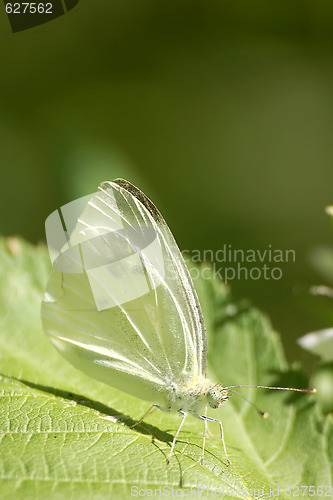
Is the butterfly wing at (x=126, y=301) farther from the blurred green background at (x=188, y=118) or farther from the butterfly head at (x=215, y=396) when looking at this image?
the blurred green background at (x=188, y=118)

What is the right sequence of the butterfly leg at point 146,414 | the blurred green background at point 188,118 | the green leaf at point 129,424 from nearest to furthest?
1. the green leaf at point 129,424
2. the butterfly leg at point 146,414
3. the blurred green background at point 188,118

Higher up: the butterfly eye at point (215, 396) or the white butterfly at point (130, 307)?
the white butterfly at point (130, 307)

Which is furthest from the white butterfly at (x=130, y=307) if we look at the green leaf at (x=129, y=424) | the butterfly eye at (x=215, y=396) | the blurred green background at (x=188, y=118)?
the blurred green background at (x=188, y=118)

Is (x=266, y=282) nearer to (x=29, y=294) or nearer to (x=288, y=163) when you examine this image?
(x=288, y=163)

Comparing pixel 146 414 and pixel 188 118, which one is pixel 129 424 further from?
pixel 188 118

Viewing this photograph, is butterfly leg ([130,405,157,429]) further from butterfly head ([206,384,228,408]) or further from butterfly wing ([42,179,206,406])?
butterfly head ([206,384,228,408])

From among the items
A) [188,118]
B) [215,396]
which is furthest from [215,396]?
[188,118]

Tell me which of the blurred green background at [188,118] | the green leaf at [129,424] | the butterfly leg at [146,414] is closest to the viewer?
the green leaf at [129,424]

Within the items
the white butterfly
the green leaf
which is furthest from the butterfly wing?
the green leaf
